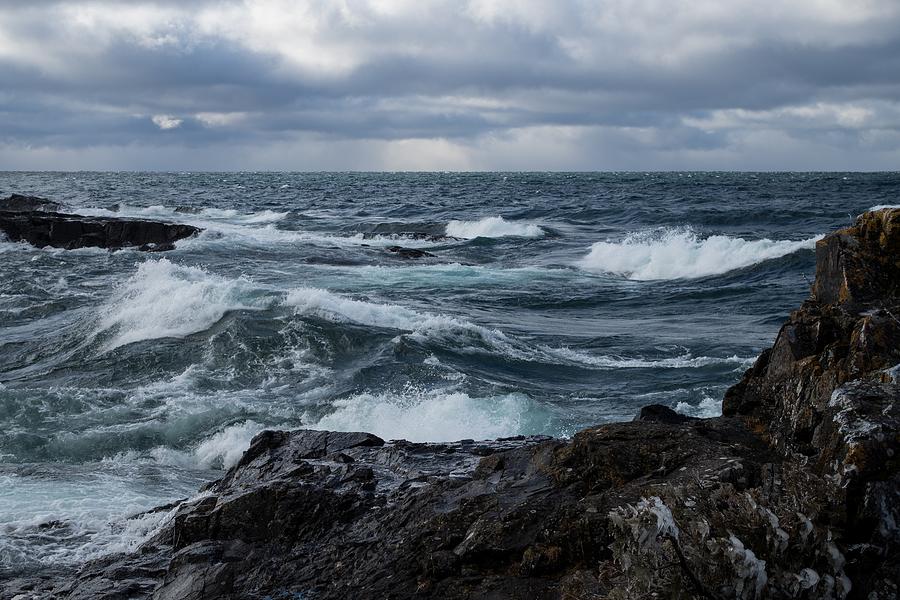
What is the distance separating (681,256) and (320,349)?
60.4ft

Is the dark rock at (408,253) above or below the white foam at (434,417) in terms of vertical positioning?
above

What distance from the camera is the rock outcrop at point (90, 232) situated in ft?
109

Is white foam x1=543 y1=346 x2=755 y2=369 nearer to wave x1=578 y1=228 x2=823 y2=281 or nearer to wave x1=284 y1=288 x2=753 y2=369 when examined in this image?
wave x1=284 y1=288 x2=753 y2=369

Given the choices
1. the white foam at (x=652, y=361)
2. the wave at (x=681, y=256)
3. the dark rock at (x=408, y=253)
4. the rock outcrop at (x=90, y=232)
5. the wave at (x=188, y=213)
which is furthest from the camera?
the wave at (x=188, y=213)

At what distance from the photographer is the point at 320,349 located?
15.8 metres

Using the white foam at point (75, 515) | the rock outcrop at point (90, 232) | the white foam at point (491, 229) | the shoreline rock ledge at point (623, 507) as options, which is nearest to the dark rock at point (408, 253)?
the rock outcrop at point (90, 232)

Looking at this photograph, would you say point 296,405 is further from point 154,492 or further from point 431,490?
point 431,490

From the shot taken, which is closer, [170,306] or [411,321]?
[411,321]

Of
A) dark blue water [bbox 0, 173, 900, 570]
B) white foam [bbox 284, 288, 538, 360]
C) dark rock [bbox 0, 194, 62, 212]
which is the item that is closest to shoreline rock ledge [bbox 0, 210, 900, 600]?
dark blue water [bbox 0, 173, 900, 570]

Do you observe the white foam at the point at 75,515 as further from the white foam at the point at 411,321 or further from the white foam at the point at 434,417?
the white foam at the point at 411,321

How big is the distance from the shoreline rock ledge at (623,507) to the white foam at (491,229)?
35.3 metres

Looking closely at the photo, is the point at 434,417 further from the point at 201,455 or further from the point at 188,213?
the point at 188,213

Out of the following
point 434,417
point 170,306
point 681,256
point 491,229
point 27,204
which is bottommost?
point 434,417

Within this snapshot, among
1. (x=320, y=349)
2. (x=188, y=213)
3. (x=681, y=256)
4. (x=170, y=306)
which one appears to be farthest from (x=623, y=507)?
(x=188, y=213)
